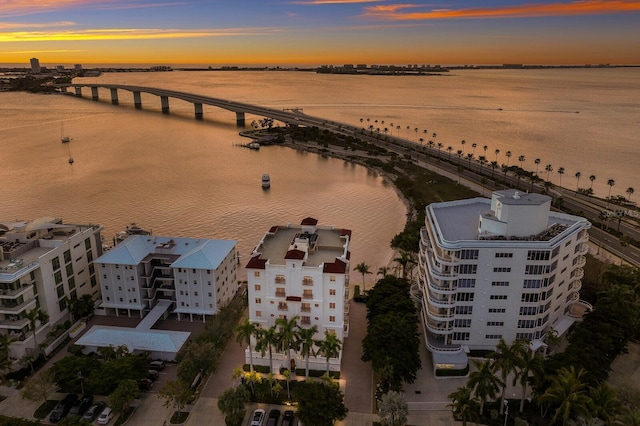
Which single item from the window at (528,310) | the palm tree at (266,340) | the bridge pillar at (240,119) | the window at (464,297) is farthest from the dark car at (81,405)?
the bridge pillar at (240,119)

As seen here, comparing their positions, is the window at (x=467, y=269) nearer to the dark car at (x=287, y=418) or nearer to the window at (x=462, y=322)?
the window at (x=462, y=322)

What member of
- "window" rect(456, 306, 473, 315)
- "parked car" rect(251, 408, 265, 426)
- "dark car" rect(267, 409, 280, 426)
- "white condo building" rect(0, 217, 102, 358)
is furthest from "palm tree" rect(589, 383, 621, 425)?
"white condo building" rect(0, 217, 102, 358)

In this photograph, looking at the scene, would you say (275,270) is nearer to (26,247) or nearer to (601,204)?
(26,247)

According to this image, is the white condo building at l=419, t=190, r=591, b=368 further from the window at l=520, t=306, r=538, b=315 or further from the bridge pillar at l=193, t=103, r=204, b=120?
the bridge pillar at l=193, t=103, r=204, b=120

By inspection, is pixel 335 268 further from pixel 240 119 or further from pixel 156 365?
pixel 240 119

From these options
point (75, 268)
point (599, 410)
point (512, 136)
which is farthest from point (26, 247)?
point (512, 136)
